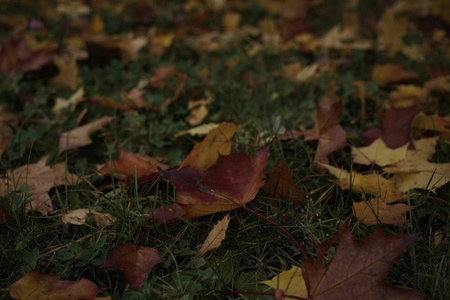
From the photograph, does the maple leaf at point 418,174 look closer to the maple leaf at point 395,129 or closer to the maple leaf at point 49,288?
the maple leaf at point 395,129

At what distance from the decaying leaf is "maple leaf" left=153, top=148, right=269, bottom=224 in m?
0.15

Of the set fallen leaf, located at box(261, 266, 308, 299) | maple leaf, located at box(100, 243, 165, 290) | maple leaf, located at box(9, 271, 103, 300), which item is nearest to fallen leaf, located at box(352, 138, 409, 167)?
fallen leaf, located at box(261, 266, 308, 299)

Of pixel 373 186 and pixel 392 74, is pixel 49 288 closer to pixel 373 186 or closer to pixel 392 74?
pixel 373 186

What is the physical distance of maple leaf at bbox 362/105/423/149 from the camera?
1.33 m

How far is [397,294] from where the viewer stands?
2.36 ft

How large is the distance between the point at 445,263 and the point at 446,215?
0.23 metres

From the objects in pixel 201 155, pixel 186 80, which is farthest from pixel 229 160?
pixel 186 80

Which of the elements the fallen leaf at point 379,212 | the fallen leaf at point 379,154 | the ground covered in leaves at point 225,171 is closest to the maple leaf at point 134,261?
the ground covered in leaves at point 225,171

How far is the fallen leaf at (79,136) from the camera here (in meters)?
1.41

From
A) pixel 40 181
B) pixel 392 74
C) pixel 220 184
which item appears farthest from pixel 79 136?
pixel 392 74

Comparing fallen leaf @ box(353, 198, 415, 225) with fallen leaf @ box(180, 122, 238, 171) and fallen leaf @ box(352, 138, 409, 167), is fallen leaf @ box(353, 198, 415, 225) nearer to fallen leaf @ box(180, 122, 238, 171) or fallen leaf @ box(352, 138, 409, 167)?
fallen leaf @ box(352, 138, 409, 167)

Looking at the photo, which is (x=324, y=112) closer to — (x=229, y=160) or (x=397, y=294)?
(x=229, y=160)

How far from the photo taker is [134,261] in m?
0.92

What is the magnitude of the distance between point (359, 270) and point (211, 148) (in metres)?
0.58
